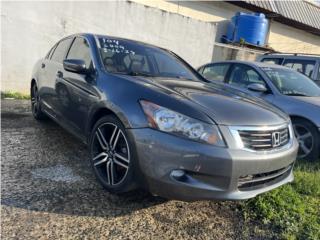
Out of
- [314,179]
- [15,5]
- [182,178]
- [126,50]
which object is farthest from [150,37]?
[182,178]

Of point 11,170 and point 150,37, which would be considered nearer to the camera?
point 11,170

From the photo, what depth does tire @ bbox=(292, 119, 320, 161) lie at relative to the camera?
468 centimetres

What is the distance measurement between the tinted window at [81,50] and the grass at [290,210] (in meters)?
2.30

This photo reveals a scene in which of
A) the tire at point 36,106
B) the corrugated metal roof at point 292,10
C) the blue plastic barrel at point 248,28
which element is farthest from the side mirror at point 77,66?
the corrugated metal roof at point 292,10

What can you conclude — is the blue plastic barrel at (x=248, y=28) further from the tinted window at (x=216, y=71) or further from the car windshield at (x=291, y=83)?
the car windshield at (x=291, y=83)

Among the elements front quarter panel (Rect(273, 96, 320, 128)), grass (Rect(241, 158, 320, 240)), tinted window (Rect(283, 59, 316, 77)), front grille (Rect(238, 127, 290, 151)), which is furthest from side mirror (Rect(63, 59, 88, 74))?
tinted window (Rect(283, 59, 316, 77))

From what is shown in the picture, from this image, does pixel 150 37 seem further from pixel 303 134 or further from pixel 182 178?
pixel 182 178

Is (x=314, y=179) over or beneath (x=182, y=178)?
beneath

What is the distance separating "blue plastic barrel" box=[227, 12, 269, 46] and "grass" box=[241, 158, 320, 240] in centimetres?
1084

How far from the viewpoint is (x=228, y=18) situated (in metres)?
14.2

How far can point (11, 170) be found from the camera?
347cm

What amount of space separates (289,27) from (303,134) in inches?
533

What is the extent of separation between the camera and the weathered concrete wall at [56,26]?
25.8 ft

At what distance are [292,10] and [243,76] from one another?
41.3ft
